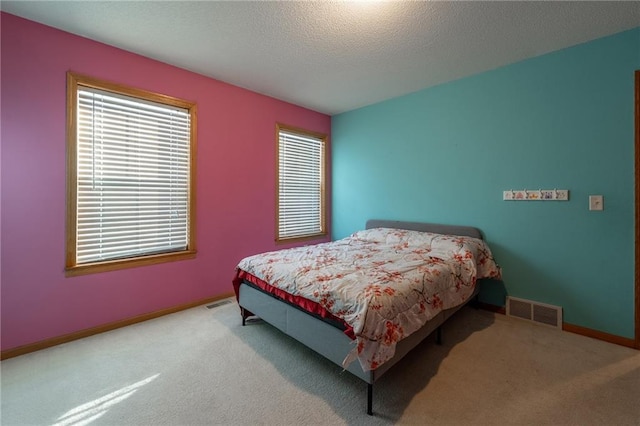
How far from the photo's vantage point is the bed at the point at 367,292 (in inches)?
59.0

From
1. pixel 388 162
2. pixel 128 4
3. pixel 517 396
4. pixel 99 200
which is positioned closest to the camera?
pixel 517 396

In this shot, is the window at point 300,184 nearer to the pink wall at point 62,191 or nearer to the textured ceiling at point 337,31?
the pink wall at point 62,191

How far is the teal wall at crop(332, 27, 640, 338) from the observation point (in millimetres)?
2211

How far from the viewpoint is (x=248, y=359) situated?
2.00m

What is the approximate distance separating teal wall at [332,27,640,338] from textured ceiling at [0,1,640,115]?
25 centimetres

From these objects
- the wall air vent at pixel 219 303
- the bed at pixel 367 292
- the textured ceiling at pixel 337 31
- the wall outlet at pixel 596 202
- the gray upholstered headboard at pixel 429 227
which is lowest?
the wall air vent at pixel 219 303

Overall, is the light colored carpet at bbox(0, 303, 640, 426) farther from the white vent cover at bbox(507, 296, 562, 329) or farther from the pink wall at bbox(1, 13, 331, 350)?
the pink wall at bbox(1, 13, 331, 350)

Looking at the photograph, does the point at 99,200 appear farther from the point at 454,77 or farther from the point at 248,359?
the point at 454,77

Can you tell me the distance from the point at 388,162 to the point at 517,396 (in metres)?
2.83

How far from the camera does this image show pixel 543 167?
2549 millimetres

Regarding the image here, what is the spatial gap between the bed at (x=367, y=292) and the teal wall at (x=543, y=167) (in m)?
0.35

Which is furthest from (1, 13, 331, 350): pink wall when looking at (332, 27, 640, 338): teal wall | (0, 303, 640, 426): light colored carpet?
(332, 27, 640, 338): teal wall

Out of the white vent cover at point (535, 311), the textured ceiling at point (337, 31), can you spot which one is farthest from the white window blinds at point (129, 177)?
the white vent cover at point (535, 311)

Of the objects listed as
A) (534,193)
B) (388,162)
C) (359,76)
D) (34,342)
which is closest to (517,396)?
(534,193)
